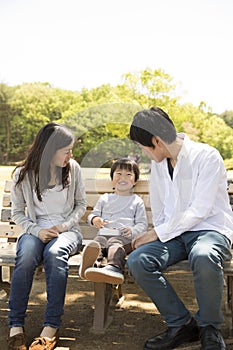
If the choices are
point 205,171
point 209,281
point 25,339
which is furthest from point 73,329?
point 205,171

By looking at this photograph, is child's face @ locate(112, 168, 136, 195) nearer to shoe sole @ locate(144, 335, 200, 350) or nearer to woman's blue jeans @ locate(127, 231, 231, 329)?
woman's blue jeans @ locate(127, 231, 231, 329)

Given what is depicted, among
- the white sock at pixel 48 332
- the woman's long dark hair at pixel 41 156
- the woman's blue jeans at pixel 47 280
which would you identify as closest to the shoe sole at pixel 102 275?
the woman's blue jeans at pixel 47 280

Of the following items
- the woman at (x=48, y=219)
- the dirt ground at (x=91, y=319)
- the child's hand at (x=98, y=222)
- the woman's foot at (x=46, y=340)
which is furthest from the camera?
the child's hand at (x=98, y=222)

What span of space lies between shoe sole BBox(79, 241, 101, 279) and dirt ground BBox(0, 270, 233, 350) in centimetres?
14

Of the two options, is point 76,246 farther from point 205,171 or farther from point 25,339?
point 205,171

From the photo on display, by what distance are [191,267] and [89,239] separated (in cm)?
104

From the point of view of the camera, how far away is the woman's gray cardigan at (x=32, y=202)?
3.18 meters

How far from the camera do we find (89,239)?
3.59 meters

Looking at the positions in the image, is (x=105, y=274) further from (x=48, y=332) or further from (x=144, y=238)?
(x=48, y=332)

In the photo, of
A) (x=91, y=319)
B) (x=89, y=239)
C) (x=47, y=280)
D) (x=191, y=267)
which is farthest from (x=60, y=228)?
(x=191, y=267)

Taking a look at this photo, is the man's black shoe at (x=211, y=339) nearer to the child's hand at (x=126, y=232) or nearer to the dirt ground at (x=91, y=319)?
the dirt ground at (x=91, y=319)

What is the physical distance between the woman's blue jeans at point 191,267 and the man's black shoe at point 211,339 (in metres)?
0.03

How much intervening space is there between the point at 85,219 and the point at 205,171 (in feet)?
3.96

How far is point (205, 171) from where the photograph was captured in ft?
9.30
